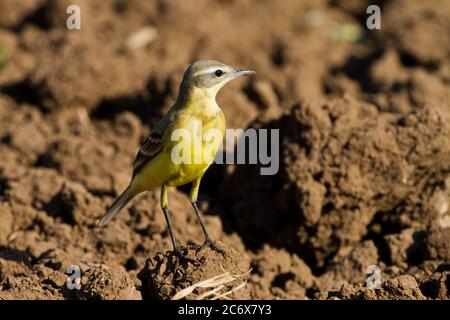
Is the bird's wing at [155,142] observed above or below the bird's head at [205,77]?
below

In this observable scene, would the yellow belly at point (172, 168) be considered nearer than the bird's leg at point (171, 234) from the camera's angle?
No

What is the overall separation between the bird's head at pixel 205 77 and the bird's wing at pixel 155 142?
1.02 feet

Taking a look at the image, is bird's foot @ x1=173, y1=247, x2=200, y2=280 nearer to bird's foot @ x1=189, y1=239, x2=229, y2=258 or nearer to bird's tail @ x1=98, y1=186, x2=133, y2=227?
bird's foot @ x1=189, y1=239, x2=229, y2=258

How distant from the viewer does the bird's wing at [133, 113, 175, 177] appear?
800cm

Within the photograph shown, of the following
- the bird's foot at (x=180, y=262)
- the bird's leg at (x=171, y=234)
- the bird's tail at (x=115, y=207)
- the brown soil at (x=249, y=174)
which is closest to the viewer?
the bird's foot at (x=180, y=262)

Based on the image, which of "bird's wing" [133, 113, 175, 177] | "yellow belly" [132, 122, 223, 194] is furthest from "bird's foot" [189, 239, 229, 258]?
"bird's wing" [133, 113, 175, 177]

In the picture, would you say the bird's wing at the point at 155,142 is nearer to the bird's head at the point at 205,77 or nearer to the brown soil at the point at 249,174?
the bird's head at the point at 205,77

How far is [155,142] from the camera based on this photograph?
26.6ft

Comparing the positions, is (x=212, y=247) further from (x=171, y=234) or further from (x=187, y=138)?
(x=187, y=138)

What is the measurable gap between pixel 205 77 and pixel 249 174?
1.59 meters

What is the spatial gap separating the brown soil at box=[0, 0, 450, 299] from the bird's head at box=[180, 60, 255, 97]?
113cm

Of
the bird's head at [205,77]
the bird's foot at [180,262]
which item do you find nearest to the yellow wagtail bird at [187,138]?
the bird's head at [205,77]

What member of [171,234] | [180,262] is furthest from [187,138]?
[180,262]

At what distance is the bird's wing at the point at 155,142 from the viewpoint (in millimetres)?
8000
